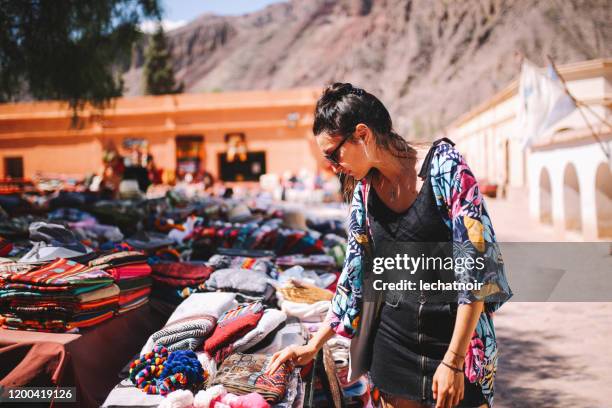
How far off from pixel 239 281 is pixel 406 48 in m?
73.0

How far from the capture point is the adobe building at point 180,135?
22719 mm

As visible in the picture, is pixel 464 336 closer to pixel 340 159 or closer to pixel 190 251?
pixel 340 159

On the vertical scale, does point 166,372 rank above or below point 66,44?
below

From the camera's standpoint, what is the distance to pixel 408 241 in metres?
1.57

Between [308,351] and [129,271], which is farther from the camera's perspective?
[129,271]

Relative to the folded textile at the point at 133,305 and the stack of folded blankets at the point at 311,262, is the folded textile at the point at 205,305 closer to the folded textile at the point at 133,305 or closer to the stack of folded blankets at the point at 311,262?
the folded textile at the point at 133,305

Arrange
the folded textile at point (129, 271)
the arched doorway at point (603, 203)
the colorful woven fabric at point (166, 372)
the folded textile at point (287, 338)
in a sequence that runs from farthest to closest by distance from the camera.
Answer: the arched doorway at point (603, 203) → the folded textile at point (129, 271) → the folded textile at point (287, 338) → the colorful woven fabric at point (166, 372)

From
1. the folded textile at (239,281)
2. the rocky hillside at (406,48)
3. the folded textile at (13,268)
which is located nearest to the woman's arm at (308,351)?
the folded textile at (239,281)

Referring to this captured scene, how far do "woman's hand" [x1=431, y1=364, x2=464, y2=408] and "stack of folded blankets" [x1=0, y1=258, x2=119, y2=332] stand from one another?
203cm

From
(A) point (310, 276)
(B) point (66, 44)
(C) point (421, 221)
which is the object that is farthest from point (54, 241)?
(B) point (66, 44)

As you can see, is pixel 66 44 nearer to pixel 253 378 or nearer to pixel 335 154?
pixel 253 378

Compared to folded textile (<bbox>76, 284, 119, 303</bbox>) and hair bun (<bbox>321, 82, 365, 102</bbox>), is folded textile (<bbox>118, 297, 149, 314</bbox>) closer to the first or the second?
folded textile (<bbox>76, 284, 119, 303</bbox>)

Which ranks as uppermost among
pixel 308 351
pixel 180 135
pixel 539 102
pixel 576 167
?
pixel 180 135

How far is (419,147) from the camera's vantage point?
162 cm
